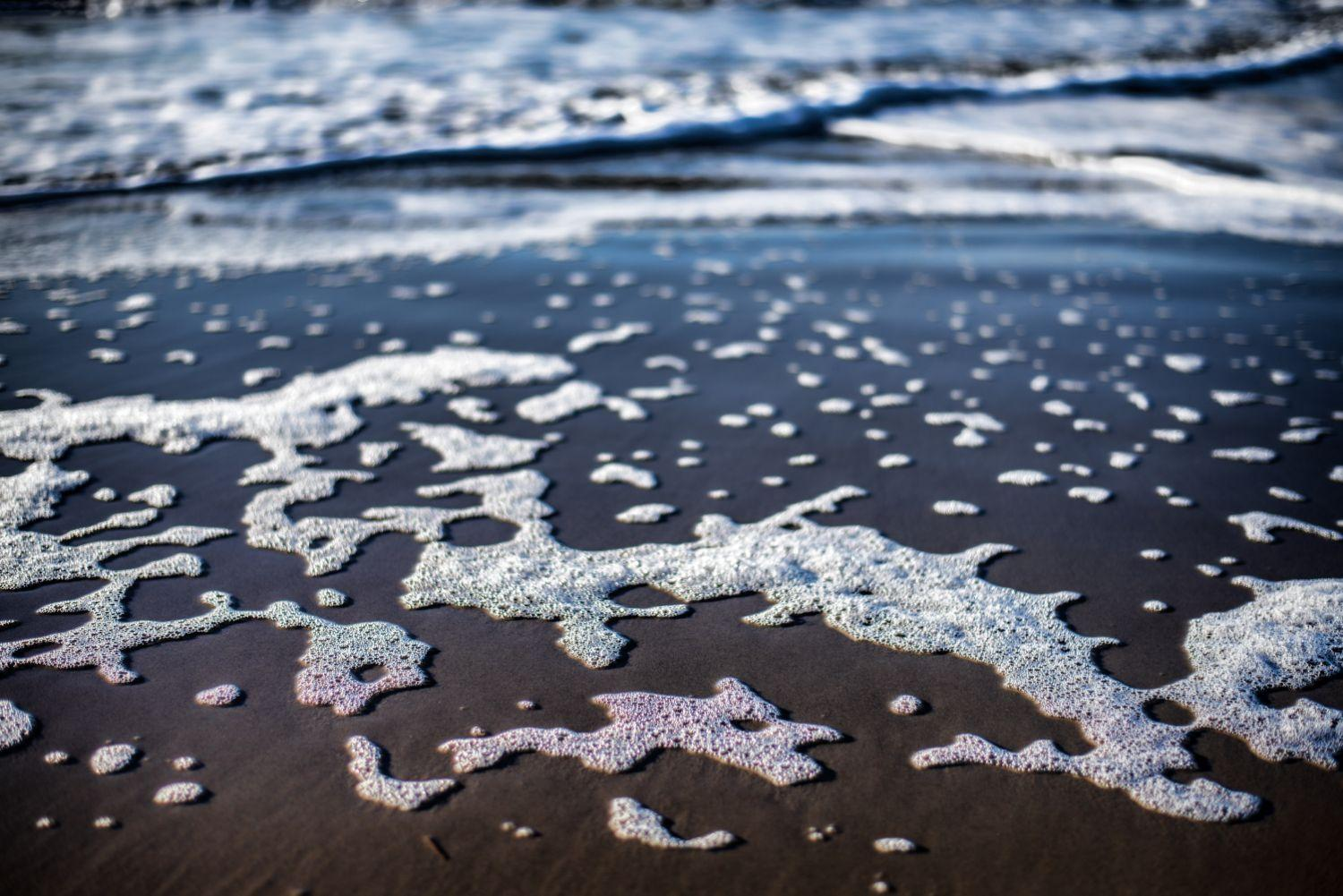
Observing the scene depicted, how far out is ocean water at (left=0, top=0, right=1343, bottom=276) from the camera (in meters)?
5.00

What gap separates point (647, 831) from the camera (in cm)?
161

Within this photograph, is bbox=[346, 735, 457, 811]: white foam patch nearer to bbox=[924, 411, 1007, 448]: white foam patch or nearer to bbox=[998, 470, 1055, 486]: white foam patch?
bbox=[998, 470, 1055, 486]: white foam patch

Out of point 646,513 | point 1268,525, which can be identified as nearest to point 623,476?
point 646,513

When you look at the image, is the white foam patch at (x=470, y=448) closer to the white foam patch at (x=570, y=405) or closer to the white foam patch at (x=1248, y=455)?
the white foam patch at (x=570, y=405)

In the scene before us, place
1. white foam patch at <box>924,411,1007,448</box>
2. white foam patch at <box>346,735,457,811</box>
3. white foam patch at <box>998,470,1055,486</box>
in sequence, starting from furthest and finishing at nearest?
white foam patch at <box>924,411,1007,448</box>
white foam patch at <box>998,470,1055,486</box>
white foam patch at <box>346,735,457,811</box>

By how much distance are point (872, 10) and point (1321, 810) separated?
41.3 ft

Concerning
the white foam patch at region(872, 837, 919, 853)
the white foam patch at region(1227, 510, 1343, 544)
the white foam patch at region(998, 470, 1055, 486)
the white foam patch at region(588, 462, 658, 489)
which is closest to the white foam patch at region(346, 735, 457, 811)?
the white foam patch at region(872, 837, 919, 853)

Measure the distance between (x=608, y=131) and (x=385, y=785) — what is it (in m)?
5.63

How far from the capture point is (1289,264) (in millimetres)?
4348

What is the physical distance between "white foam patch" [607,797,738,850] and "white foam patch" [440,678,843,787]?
0.31 feet

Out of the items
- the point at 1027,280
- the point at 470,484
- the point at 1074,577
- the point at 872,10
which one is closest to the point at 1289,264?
the point at 1027,280

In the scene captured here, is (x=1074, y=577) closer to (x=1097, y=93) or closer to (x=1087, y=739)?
(x=1087, y=739)

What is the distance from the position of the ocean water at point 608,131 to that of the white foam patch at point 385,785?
311cm

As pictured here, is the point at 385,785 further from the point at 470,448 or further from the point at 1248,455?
the point at 1248,455
